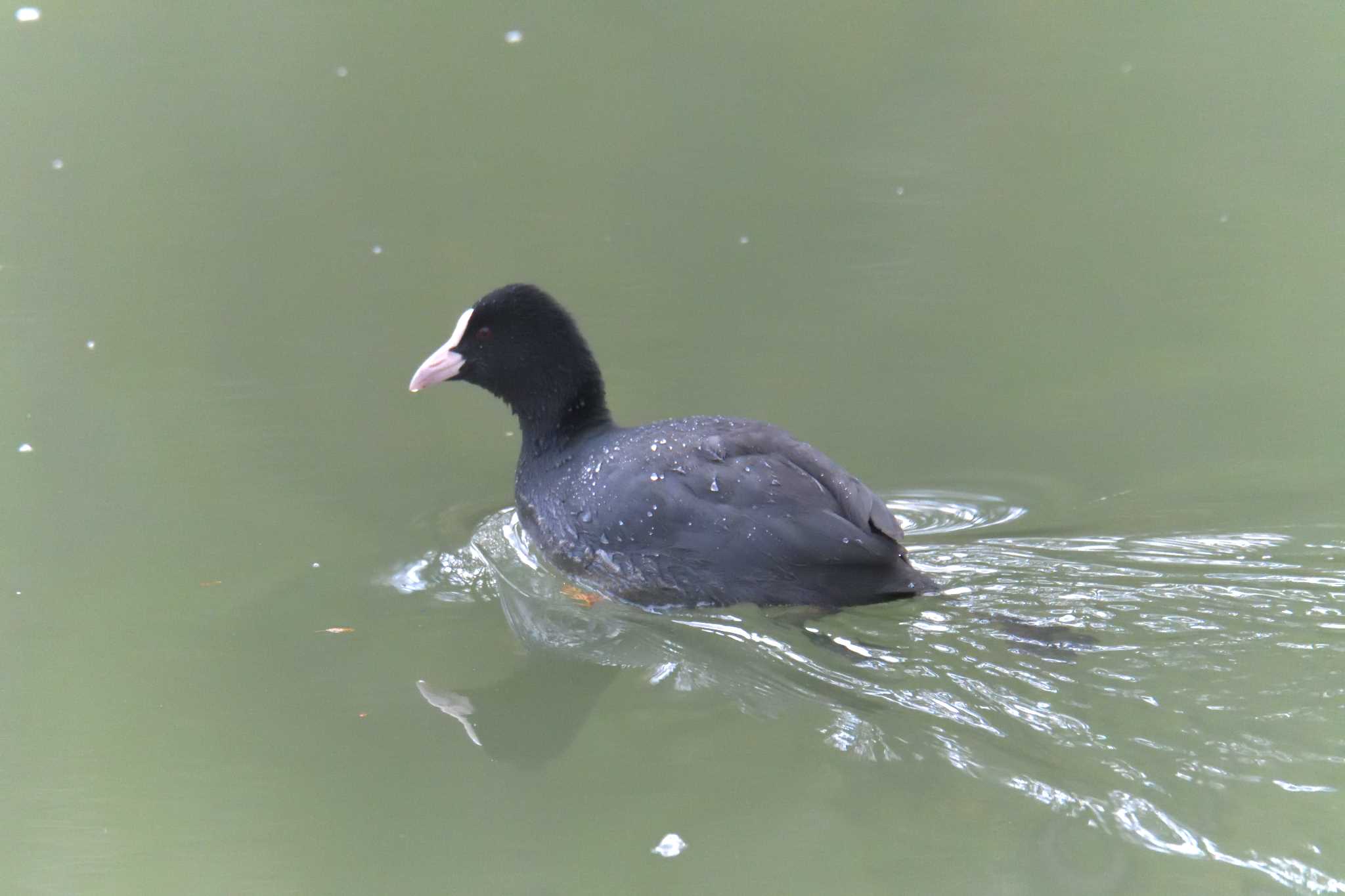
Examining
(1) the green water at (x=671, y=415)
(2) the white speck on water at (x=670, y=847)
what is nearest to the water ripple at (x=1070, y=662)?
(1) the green water at (x=671, y=415)

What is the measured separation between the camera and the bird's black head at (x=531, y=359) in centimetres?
437

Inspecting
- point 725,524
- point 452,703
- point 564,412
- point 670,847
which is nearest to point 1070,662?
point 725,524

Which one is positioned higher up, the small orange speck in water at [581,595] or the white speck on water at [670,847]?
the white speck on water at [670,847]

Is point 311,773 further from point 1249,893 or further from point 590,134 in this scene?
point 590,134

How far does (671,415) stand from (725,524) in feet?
4.12

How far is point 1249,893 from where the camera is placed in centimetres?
252

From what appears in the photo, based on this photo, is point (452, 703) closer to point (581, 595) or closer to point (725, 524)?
point (581, 595)

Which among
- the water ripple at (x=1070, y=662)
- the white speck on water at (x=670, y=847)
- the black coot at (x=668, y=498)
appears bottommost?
the white speck on water at (x=670, y=847)

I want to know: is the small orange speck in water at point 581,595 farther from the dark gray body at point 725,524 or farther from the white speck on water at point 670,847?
the white speck on water at point 670,847

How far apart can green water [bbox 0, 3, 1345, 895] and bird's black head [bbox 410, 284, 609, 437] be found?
427 mm

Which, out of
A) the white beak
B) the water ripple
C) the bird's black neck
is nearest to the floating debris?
the water ripple

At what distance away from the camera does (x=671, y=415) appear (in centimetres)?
486

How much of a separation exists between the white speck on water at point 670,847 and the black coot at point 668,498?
93 cm

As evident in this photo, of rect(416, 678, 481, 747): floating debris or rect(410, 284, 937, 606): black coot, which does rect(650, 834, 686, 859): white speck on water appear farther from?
rect(410, 284, 937, 606): black coot
